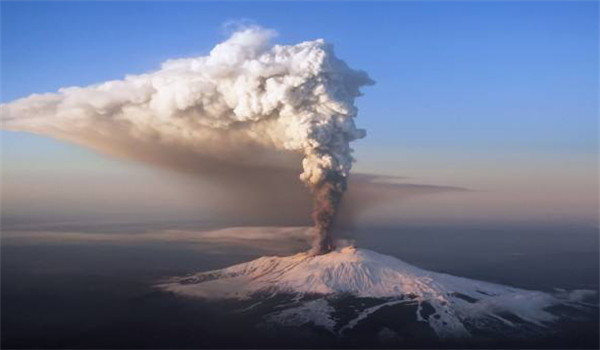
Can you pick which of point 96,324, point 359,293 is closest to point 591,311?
point 359,293

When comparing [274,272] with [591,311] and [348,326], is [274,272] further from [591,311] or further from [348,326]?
[591,311]

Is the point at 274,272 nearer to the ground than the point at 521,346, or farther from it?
farther from it

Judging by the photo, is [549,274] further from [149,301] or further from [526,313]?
[149,301]

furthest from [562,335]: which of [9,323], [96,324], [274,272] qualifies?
[9,323]

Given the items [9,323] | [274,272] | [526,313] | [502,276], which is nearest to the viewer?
[9,323]

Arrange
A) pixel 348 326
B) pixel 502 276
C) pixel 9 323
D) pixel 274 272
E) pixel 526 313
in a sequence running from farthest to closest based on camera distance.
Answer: pixel 502 276 → pixel 274 272 → pixel 526 313 → pixel 348 326 → pixel 9 323

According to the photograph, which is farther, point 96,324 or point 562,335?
point 562,335
